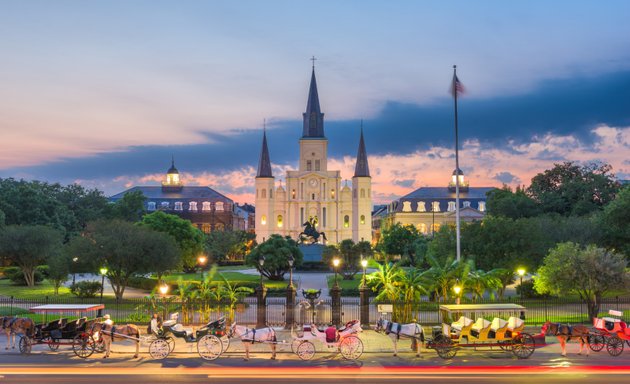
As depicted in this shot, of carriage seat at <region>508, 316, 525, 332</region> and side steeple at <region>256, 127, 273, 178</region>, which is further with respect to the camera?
side steeple at <region>256, 127, 273, 178</region>

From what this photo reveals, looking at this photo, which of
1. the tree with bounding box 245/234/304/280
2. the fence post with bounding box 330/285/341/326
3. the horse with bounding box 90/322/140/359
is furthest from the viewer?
the tree with bounding box 245/234/304/280

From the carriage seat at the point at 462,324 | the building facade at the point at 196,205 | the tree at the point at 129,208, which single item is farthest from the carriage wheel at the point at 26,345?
the building facade at the point at 196,205

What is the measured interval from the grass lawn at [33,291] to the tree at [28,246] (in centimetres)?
151

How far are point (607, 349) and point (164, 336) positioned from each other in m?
14.7

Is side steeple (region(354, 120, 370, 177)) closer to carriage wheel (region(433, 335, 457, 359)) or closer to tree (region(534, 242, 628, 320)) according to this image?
tree (region(534, 242, 628, 320))

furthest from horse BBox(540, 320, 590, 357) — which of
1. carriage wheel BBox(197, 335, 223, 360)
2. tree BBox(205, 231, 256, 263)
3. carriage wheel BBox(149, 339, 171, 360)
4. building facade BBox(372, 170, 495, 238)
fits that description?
building facade BBox(372, 170, 495, 238)

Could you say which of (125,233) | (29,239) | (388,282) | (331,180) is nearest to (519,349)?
(388,282)

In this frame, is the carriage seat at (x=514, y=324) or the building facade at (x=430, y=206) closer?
the carriage seat at (x=514, y=324)

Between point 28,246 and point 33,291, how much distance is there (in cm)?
567

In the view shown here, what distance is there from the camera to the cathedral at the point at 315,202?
408 ft

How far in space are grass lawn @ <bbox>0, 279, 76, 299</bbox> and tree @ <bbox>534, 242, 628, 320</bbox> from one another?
30.2 m

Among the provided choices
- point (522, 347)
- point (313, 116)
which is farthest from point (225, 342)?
point (313, 116)

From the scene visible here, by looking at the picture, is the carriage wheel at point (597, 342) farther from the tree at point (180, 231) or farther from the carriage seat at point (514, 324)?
the tree at point (180, 231)

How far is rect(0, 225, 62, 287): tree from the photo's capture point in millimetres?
50406
